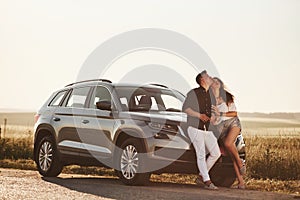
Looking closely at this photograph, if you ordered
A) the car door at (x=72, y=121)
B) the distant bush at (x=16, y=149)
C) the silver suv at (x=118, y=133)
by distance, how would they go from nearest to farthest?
the silver suv at (x=118, y=133) < the car door at (x=72, y=121) < the distant bush at (x=16, y=149)

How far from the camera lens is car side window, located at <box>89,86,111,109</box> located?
14.2 m

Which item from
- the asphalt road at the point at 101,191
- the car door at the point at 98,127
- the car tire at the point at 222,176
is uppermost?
the car door at the point at 98,127

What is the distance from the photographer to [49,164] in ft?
50.3

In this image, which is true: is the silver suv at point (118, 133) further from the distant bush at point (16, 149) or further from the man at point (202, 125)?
the distant bush at point (16, 149)

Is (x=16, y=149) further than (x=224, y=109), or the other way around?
(x=16, y=149)

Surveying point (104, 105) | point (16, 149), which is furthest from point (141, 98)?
point (16, 149)

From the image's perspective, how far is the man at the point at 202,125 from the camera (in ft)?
41.6

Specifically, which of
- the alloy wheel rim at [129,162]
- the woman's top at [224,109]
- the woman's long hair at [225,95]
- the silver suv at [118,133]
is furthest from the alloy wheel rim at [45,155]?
the woman's long hair at [225,95]

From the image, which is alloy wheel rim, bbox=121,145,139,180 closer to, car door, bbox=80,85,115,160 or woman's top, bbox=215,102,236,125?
car door, bbox=80,85,115,160

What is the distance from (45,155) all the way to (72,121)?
1.27m

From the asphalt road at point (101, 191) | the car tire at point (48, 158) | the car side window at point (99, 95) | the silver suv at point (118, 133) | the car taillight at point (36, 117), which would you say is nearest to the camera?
the asphalt road at point (101, 191)

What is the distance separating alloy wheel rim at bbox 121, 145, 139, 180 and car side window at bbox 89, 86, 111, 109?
4.87 ft

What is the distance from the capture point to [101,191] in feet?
40.1

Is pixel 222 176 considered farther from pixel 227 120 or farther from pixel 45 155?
pixel 45 155
